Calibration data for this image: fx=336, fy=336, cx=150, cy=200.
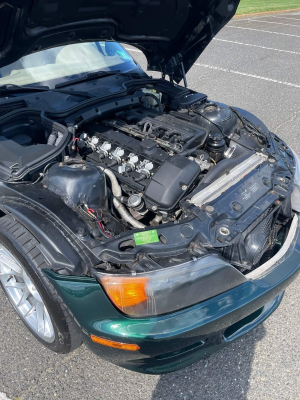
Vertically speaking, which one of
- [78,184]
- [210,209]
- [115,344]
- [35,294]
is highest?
[78,184]

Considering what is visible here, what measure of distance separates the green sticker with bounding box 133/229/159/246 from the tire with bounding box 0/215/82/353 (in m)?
0.50

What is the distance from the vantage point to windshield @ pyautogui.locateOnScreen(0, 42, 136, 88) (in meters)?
2.94

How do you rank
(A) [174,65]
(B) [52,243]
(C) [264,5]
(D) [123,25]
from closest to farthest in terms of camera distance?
(B) [52,243] → (D) [123,25] → (A) [174,65] → (C) [264,5]

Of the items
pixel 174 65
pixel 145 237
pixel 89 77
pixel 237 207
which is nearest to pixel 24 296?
pixel 145 237

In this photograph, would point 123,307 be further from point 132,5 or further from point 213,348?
point 132,5

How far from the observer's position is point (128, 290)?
1.64 meters

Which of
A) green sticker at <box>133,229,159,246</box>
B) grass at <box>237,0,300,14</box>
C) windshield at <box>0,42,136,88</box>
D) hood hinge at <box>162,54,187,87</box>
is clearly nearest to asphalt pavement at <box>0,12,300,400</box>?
green sticker at <box>133,229,159,246</box>

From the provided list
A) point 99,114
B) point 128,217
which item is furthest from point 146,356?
point 99,114

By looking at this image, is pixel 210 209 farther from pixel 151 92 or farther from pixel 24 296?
pixel 151 92

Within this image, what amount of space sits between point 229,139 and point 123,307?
1822 mm

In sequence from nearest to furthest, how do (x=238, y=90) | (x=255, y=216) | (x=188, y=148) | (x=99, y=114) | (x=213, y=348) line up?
(x=213, y=348)
(x=255, y=216)
(x=188, y=148)
(x=99, y=114)
(x=238, y=90)

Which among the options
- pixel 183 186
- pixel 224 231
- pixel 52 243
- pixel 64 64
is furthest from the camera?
pixel 64 64

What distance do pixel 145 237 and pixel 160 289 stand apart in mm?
299

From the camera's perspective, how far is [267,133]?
9.72ft
